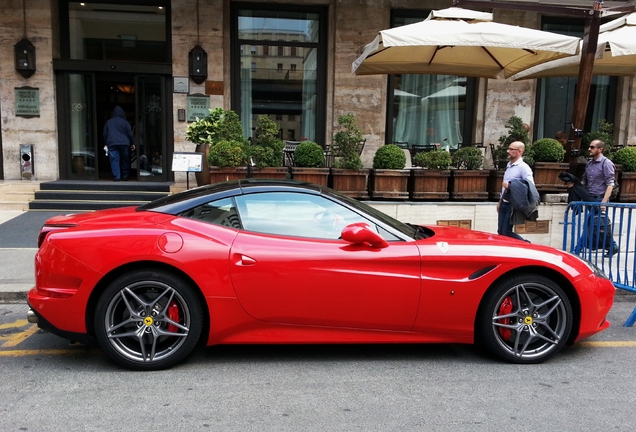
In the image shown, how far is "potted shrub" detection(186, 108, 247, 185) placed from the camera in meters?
8.20

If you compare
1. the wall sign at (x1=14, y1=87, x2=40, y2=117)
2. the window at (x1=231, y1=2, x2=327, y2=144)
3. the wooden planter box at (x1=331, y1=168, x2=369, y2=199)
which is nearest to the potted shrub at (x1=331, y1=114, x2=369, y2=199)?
the wooden planter box at (x1=331, y1=168, x2=369, y2=199)

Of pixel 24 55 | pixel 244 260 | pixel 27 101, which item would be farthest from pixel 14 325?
pixel 24 55

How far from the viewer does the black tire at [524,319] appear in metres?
4.01

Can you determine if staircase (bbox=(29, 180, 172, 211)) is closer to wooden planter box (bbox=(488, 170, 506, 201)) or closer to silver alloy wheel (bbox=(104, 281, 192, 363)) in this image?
wooden planter box (bbox=(488, 170, 506, 201))

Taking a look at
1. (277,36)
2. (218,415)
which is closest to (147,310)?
(218,415)

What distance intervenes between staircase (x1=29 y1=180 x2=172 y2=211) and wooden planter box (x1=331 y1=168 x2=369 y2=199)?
3.87m

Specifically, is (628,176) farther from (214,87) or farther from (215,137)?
(214,87)

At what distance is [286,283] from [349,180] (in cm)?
496

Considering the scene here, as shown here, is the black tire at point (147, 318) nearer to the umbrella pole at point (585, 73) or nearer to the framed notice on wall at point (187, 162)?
the framed notice on wall at point (187, 162)

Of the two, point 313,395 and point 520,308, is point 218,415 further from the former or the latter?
point 520,308

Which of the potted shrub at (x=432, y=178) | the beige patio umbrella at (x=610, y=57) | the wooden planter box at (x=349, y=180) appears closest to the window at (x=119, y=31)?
the wooden planter box at (x=349, y=180)

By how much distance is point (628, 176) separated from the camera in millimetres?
8945

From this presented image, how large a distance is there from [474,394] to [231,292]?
6.10 feet

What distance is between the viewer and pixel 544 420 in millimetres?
3176
